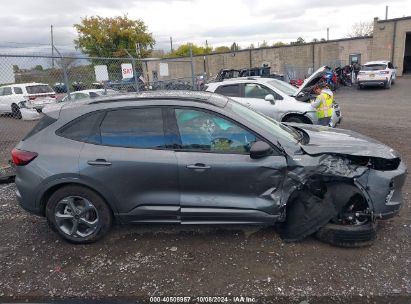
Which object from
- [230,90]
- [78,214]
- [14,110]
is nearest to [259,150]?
[78,214]

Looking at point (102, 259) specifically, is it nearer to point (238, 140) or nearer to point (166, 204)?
point (166, 204)

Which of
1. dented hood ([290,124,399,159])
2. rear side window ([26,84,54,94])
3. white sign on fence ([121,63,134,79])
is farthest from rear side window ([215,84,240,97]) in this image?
rear side window ([26,84,54,94])

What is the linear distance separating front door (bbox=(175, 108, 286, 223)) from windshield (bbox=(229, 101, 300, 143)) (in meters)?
0.26

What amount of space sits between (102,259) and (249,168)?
1.80 metres

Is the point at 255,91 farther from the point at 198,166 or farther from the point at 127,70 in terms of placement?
the point at 198,166

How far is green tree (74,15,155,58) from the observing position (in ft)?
132

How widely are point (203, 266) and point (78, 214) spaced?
149 cm

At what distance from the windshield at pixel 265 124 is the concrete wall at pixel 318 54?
59.9 ft

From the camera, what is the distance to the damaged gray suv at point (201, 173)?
3.30 metres

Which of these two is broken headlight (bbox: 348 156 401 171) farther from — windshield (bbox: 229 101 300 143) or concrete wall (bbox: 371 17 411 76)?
concrete wall (bbox: 371 17 411 76)

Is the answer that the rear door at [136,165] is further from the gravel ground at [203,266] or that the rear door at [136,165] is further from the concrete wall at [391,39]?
the concrete wall at [391,39]

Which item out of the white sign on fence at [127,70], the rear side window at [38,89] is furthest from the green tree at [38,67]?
the rear side window at [38,89]

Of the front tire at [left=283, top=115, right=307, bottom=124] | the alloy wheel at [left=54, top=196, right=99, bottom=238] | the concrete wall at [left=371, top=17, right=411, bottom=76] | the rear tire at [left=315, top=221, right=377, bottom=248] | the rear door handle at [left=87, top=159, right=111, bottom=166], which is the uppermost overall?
the concrete wall at [left=371, top=17, right=411, bottom=76]

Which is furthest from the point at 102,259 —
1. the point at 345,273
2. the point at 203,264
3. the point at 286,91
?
the point at 286,91
